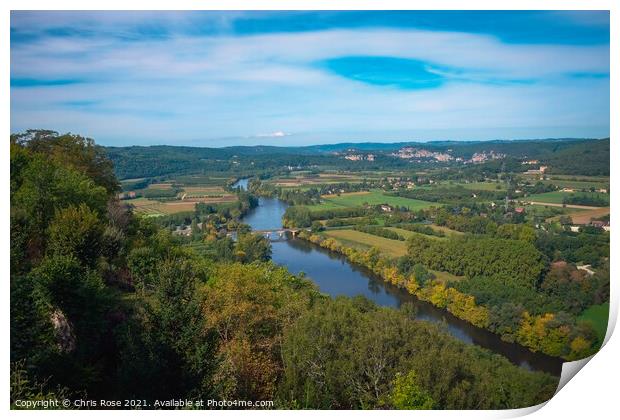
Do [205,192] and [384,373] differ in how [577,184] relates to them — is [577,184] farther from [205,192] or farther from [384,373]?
[205,192]

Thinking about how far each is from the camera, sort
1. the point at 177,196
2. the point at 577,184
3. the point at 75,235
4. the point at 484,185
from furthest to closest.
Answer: the point at 177,196
the point at 484,185
the point at 75,235
the point at 577,184

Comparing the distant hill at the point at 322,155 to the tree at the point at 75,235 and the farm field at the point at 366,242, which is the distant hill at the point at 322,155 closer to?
the tree at the point at 75,235

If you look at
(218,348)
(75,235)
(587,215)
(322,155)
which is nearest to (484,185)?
(587,215)

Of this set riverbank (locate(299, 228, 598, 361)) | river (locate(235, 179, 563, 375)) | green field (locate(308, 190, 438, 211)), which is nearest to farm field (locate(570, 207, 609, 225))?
riverbank (locate(299, 228, 598, 361))

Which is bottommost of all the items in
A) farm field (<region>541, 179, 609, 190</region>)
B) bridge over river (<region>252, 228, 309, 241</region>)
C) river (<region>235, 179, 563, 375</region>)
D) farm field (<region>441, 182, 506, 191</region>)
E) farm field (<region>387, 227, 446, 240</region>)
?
river (<region>235, 179, 563, 375</region>)

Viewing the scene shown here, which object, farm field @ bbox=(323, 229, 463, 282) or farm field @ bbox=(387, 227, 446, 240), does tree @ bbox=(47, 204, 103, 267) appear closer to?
farm field @ bbox=(323, 229, 463, 282)

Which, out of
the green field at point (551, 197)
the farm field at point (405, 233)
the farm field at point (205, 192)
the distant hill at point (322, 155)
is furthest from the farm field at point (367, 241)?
the green field at point (551, 197)

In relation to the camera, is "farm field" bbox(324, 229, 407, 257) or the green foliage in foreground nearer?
the green foliage in foreground
